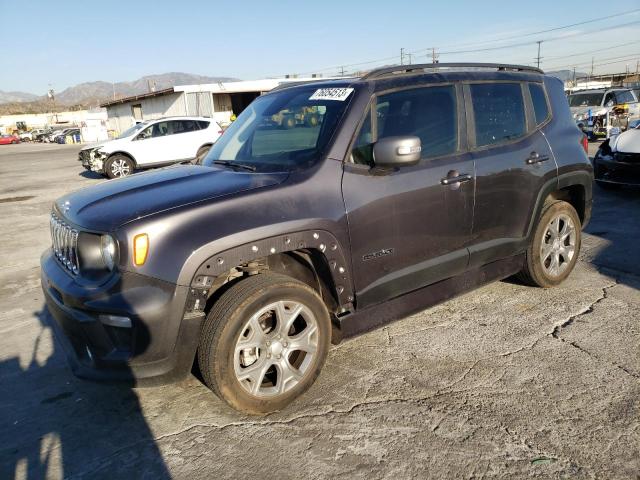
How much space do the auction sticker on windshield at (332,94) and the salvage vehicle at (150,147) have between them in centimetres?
1191

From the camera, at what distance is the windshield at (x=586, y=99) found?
17656mm

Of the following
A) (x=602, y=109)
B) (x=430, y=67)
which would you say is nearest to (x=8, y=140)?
(x=602, y=109)

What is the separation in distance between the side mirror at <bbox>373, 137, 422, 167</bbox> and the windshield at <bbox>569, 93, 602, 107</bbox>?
686 inches

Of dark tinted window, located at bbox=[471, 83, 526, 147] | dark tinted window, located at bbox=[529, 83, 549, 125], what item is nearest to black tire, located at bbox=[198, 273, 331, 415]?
dark tinted window, located at bbox=[471, 83, 526, 147]

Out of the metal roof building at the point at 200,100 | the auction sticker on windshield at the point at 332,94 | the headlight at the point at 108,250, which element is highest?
the metal roof building at the point at 200,100

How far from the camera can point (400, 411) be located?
Result: 298 centimetres

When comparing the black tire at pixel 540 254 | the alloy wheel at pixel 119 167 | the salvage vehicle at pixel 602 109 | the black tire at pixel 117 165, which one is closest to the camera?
the black tire at pixel 540 254

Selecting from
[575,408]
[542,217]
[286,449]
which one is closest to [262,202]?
[286,449]

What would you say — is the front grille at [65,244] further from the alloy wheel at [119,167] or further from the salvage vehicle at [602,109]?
the salvage vehicle at [602,109]

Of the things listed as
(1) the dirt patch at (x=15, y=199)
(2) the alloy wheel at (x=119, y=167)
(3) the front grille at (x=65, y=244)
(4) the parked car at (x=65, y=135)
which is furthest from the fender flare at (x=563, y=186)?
(4) the parked car at (x=65, y=135)

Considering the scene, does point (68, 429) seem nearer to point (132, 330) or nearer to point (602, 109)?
point (132, 330)

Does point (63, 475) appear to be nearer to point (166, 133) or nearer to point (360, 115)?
point (360, 115)

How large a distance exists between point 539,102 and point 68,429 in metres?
4.37

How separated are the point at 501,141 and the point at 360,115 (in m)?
1.40
